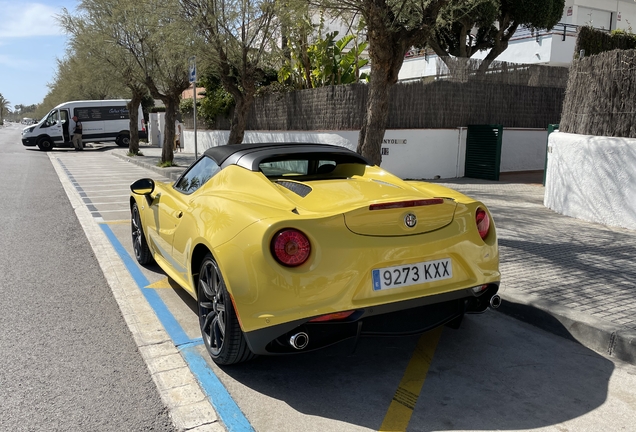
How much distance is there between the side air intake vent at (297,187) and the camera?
3809 mm

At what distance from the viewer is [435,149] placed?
14211mm

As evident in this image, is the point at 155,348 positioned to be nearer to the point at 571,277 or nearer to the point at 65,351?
the point at 65,351

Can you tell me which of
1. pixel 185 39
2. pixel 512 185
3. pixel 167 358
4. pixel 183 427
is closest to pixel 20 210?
pixel 185 39

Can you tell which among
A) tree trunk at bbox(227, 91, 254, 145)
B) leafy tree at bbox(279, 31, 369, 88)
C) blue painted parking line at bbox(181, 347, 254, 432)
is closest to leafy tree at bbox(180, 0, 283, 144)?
tree trunk at bbox(227, 91, 254, 145)

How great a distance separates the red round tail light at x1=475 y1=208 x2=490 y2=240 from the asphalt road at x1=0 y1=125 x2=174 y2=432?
2.37 meters

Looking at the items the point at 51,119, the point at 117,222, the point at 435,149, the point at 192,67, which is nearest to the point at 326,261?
the point at 117,222

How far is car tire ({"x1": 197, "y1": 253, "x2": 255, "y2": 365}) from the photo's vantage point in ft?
11.3

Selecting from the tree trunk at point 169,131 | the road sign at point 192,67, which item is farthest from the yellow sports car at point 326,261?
the tree trunk at point 169,131

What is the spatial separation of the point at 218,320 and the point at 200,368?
1.12ft

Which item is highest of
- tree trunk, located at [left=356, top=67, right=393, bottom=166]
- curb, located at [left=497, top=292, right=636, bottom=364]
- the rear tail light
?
tree trunk, located at [left=356, top=67, right=393, bottom=166]

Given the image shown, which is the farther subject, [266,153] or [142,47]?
[142,47]

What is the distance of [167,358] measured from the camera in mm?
3807

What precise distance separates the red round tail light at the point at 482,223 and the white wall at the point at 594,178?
16.4 feet

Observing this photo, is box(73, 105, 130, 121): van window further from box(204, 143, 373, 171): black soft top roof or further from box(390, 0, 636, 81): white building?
box(204, 143, 373, 171): black soft top roof
